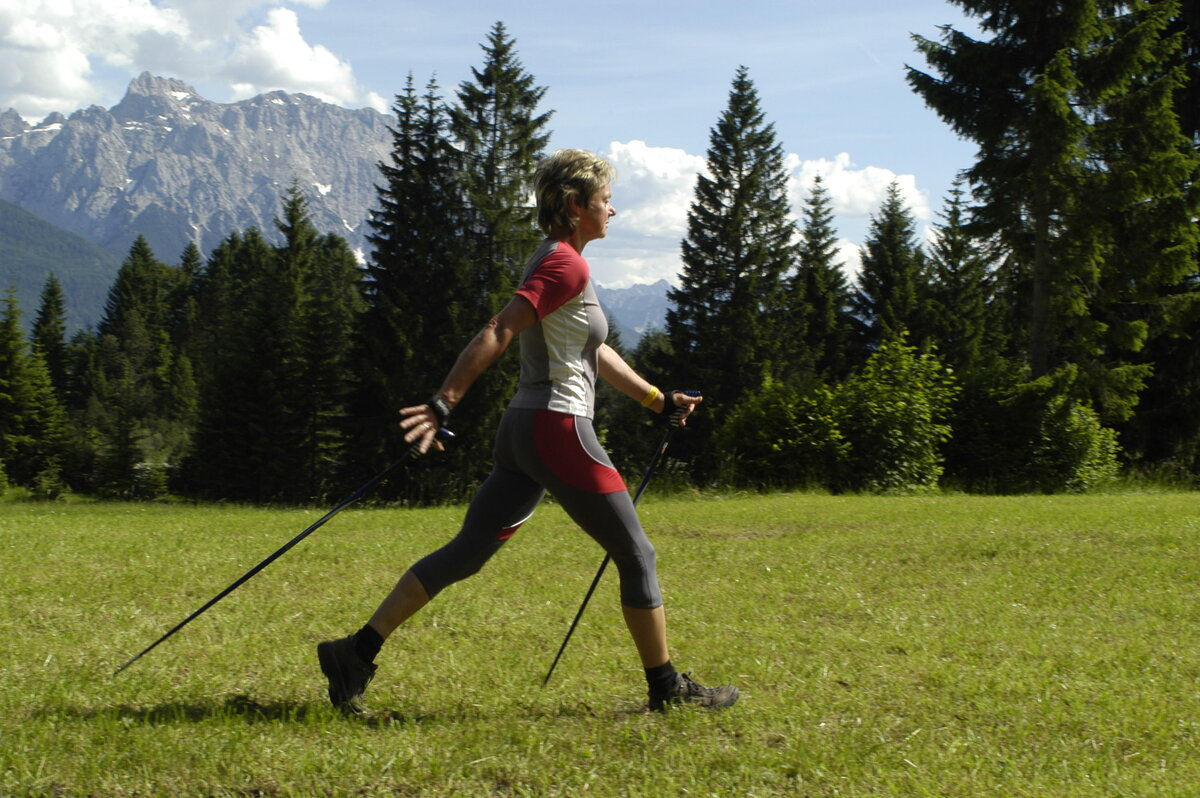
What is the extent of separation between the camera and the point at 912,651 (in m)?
5.43

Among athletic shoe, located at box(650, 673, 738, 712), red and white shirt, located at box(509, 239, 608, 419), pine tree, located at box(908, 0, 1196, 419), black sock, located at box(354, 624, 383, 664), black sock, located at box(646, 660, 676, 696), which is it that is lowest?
athletic shoe, located at box(650, 673, 738, 712)

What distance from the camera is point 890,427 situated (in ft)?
57.8

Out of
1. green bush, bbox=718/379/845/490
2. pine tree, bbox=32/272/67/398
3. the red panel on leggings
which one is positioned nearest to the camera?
the red panel on leggings

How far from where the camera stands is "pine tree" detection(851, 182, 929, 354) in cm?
5262

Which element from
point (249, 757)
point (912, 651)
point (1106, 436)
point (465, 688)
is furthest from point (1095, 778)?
point (1106, 436)

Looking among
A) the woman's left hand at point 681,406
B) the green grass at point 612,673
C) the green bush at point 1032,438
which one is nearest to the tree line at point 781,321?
the green bush at point 1032,438

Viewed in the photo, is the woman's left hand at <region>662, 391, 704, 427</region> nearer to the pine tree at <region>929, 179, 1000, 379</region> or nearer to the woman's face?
the woman's face

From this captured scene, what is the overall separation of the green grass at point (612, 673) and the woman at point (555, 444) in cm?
25

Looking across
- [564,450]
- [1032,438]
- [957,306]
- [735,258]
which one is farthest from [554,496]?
[957,306]

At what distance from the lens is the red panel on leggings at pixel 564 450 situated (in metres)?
3.93

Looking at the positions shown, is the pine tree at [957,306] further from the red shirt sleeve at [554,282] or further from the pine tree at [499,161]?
the red shirt sleeve at [554,282]

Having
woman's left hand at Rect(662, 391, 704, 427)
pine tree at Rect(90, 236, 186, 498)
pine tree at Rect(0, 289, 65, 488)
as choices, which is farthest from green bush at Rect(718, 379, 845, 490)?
pine tree at Rect(0, 289, 65, 488)

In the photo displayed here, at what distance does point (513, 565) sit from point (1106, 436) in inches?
664

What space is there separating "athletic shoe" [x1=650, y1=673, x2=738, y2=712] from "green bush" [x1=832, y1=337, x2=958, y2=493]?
13.3m
